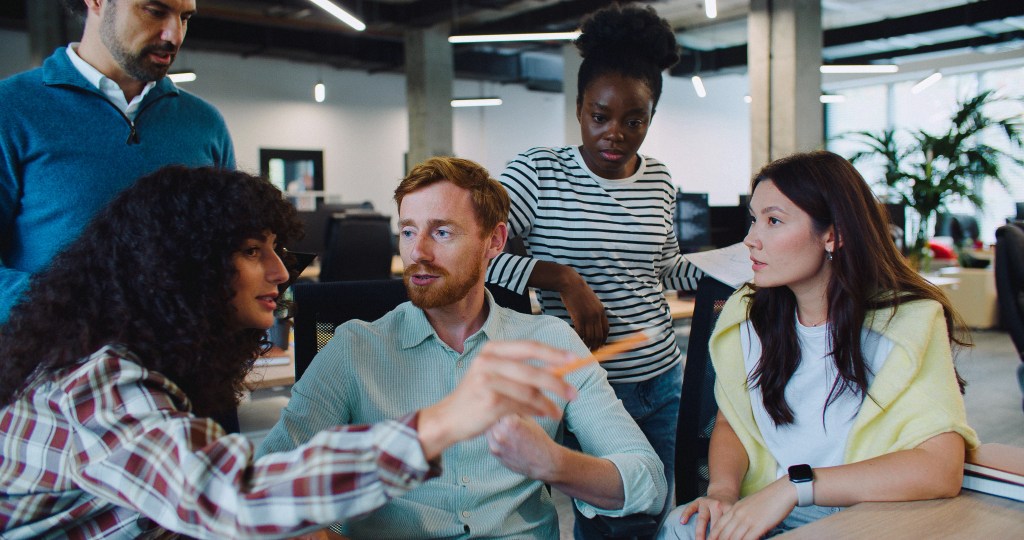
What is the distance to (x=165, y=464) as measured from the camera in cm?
89

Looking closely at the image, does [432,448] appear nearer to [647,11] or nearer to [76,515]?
[76,515]

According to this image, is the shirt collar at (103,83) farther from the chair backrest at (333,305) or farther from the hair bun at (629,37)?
the hair bun at (629,37)

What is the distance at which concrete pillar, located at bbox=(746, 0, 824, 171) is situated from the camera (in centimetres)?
838

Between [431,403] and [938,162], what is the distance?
695 cm

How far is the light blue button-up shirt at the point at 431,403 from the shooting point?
1561 millimetres

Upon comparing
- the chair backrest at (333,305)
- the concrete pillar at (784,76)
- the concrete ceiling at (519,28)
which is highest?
the concrete ceiling at (519,28)

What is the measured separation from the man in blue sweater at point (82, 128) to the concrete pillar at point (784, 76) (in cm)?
748

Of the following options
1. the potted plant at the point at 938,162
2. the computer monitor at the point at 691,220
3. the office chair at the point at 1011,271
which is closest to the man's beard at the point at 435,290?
the office chair at the point at 1011,271

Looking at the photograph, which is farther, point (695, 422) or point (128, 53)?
point (695, 422)

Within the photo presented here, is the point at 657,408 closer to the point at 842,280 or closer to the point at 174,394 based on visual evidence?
the point at 842,280

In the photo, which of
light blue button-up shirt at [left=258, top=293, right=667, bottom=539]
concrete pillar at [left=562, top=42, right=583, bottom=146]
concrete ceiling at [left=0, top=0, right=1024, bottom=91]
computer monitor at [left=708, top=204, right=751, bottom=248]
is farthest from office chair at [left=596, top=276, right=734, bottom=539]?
concrete pillar at [left=562, top=42, right=583, bottom=146]

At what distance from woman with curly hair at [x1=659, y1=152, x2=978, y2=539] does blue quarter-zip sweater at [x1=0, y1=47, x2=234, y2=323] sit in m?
1.34

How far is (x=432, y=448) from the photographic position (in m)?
0.89

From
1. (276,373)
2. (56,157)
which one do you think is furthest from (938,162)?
(56,157)
